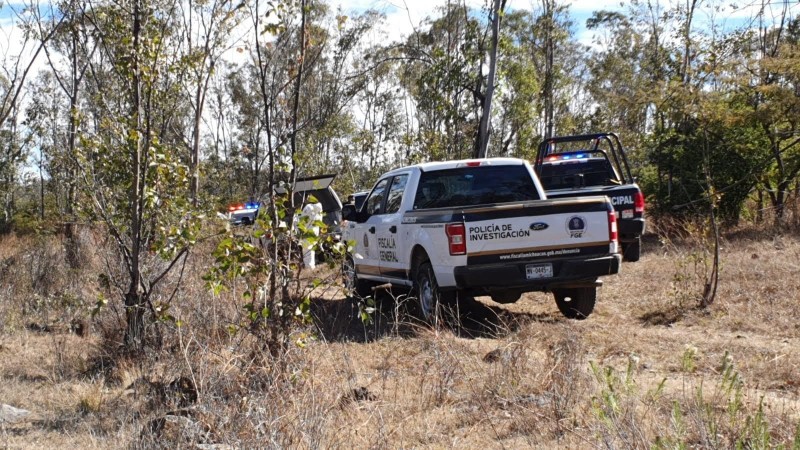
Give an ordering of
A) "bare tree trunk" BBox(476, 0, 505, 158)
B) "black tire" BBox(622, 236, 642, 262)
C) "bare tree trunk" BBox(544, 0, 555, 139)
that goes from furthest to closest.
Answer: "bare tree trunk" BBox(544, 0, 555, 139) → "bare tree trunk" BBox(476, 0, 505, 158) → "black tire" BBox(622, 236, 642, 262)

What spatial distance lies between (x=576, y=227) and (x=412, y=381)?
317cm

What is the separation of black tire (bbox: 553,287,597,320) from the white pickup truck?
1 cm

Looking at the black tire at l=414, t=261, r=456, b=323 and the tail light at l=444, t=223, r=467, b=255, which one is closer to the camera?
the tail light at l=444, t=223, r=467, b=255

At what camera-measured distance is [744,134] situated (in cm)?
1858

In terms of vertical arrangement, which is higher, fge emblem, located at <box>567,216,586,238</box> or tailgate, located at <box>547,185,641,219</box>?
tailgate, located at <box>547,185,641,219</box>

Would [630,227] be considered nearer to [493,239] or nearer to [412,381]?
[493,239]

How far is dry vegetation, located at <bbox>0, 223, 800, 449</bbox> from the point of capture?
15.8 feet

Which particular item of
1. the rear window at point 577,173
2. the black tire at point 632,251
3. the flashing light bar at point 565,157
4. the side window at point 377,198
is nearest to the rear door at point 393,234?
the side window at point 377,198

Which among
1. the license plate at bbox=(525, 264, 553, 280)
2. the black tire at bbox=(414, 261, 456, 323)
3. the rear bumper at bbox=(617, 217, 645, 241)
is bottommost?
the black tire at bbox=(414, 261, 456, 323)

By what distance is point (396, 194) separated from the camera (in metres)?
10.6

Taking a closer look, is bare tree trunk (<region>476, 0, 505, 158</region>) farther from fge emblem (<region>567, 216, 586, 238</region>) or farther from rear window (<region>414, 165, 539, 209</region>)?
fge emblem (<region>567, 216, 586, 238</region>)

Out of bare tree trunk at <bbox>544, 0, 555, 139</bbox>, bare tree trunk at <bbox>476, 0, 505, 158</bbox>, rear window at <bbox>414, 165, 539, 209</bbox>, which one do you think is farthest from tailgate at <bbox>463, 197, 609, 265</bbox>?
bare tree trunk at <bbox>544, 0, 555, 139</bbox>

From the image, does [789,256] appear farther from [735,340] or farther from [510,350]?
[510,350]

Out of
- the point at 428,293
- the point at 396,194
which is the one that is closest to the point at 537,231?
the point at 428,293
